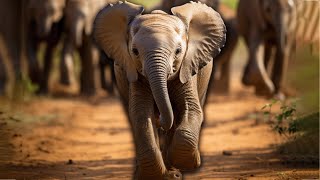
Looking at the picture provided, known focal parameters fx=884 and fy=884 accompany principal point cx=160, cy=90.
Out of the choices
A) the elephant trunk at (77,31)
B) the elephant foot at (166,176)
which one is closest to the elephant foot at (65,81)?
the elephant trunk at (77,31)

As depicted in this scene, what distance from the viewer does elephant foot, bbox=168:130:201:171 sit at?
6.53 m

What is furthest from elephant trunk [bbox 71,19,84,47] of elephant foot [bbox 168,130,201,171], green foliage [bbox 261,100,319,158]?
elephant foot [bbox 168,130,201,171]

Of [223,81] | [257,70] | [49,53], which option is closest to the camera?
[257,70]

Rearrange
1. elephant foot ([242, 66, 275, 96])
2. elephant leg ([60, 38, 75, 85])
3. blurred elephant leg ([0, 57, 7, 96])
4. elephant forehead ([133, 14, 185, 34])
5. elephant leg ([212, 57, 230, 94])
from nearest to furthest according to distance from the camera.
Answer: elephant forehead ([133, 14, 185, 34]) < elephant foot ([242, 66, 275, 96]) < blurred elephant leg ([0, 57, 7, 96]) < elephant leg ([60, 38, 75, 85]) < elephant leg ([212, 57, 230, 94])

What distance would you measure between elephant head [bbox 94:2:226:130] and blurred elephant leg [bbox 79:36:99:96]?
838 cm

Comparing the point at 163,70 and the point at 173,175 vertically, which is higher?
the point at 163,70

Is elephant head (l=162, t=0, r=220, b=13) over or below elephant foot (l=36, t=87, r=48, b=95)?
over

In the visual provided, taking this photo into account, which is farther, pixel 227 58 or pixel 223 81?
pixel 223 81

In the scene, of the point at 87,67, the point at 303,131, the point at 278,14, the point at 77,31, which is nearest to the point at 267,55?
the point at 278,14

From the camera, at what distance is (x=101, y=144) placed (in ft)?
32.9

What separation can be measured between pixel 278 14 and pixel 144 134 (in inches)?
263

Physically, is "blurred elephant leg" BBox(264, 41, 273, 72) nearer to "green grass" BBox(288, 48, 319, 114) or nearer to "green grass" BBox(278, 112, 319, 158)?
"green grass" BBox(288, 48, 319, 114)

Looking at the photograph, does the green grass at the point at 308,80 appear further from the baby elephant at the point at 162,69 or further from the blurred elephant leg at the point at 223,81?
the blurred elephant leg at the point at 223,81

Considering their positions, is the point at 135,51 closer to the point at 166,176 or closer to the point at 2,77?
the point at 166,176
